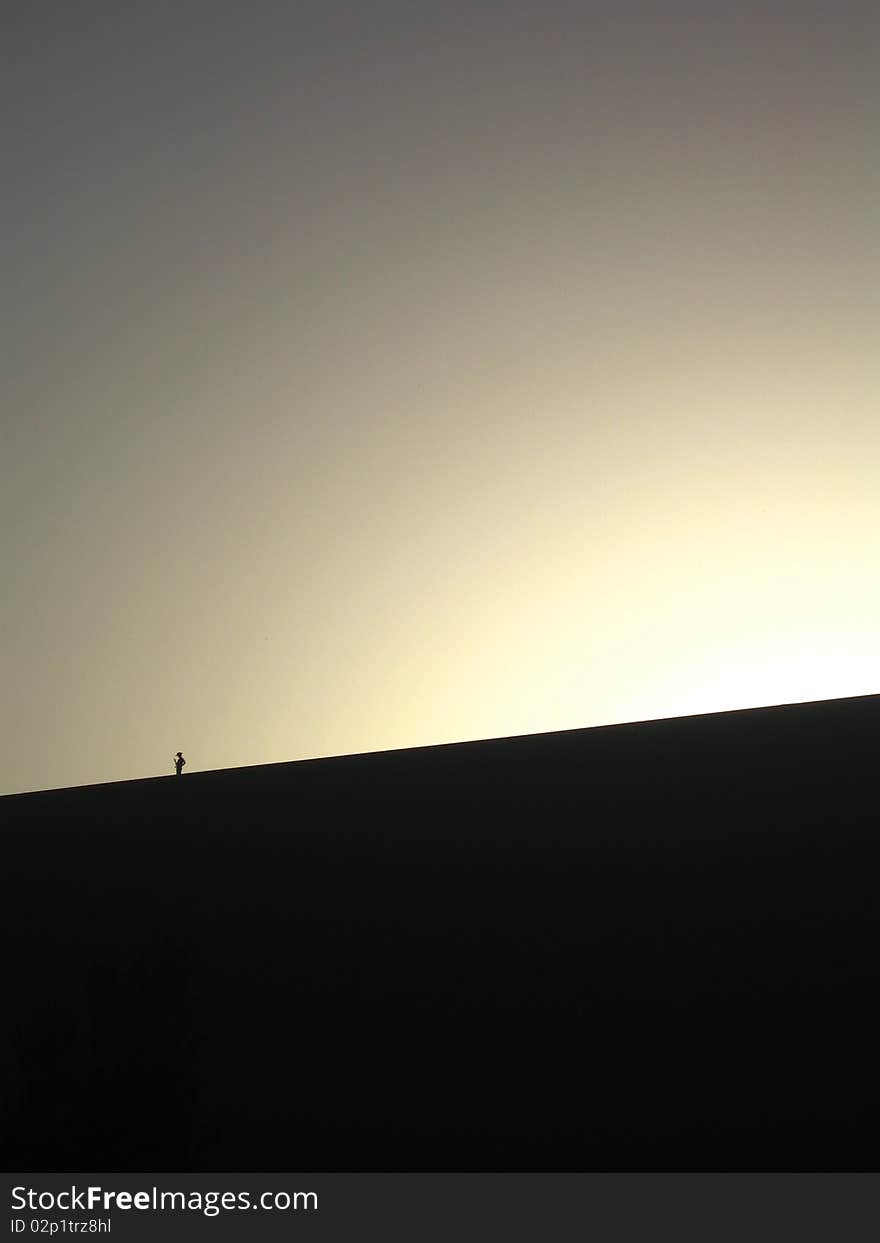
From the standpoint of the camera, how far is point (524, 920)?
27.5ft

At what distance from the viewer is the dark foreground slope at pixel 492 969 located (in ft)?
21.9

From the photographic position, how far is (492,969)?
27.3 ft

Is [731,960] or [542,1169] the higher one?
[731,960]

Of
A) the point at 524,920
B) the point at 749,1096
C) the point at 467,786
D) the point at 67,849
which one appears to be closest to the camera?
the point at 749,1096

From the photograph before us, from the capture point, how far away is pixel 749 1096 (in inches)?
279

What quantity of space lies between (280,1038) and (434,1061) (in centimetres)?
132

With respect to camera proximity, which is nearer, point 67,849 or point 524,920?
point 524,920

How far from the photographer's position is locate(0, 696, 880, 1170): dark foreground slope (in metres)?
6.68
